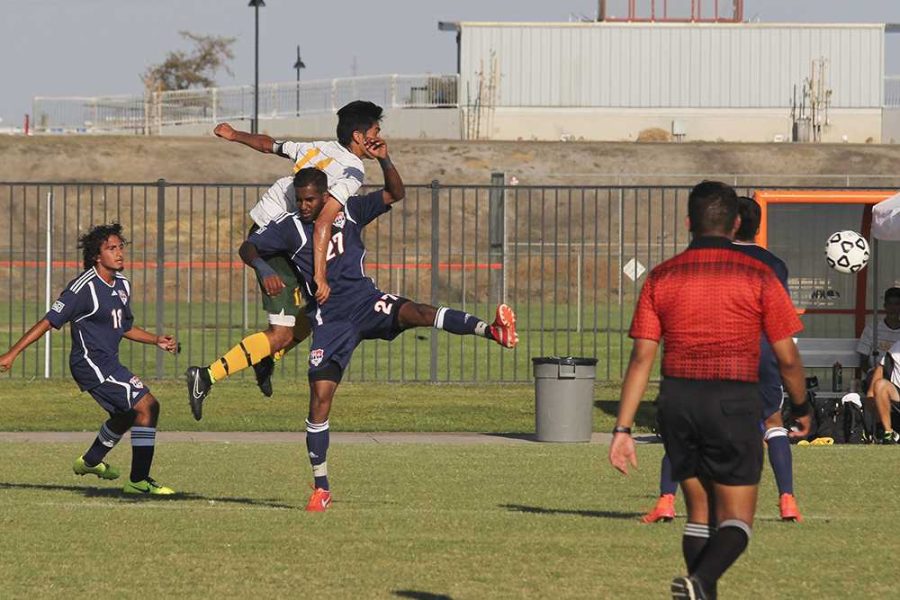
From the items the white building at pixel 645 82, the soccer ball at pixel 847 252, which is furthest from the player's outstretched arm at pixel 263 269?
the white building at pixel 645 82

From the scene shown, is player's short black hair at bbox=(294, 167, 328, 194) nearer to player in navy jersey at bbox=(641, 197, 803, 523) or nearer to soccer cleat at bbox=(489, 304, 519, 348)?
soccer cleat at bbox=(489, 304, 519, 348)

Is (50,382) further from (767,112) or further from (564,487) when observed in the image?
(767,112)

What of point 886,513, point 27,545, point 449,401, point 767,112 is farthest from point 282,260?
point 767,112

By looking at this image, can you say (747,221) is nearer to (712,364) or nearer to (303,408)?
(712,364)

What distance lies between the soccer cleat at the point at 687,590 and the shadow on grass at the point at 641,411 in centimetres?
1143

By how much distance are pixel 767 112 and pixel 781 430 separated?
46954 mm

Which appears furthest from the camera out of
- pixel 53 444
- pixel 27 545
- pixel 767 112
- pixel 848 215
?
pixel 767 112

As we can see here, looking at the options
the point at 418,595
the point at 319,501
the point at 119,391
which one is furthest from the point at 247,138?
the point at 418,595

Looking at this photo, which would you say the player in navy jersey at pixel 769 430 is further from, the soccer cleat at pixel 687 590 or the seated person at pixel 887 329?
the seated person at pixel 887 329

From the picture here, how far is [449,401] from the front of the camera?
798 inches

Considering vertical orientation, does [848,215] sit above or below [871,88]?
below

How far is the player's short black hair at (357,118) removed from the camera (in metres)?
11.4

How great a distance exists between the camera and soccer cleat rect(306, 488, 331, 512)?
11.0 meters

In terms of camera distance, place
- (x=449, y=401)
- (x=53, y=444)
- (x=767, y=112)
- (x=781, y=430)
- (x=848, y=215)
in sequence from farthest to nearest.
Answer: (x=767, y=112) → (x=449, y=401) → (x=848, y=215) → (x=53, y=444) → (x=781, y=430)
